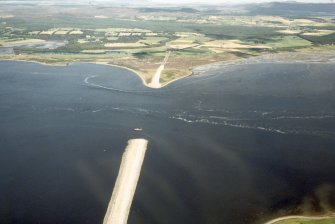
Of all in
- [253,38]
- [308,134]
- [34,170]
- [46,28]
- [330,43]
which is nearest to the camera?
[34,170]

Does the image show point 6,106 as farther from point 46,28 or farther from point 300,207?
point 46,28

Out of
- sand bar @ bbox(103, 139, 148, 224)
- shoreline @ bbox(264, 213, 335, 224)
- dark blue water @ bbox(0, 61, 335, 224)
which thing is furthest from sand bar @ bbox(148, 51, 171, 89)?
shoreline @ bbox(264, 213, 335, 224)

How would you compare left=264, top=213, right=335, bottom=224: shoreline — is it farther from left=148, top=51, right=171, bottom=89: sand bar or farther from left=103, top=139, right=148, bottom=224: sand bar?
left=148, top=51, right=171, bottom=89: sand bar

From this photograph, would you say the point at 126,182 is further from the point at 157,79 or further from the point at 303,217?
the point at 157,79

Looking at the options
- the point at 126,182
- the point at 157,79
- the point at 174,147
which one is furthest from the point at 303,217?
the point at 157,79

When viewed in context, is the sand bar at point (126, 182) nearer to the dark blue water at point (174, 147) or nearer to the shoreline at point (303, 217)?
the dark blue water at point (174, 147)

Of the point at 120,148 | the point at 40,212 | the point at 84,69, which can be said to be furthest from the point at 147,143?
the point at 84,69
